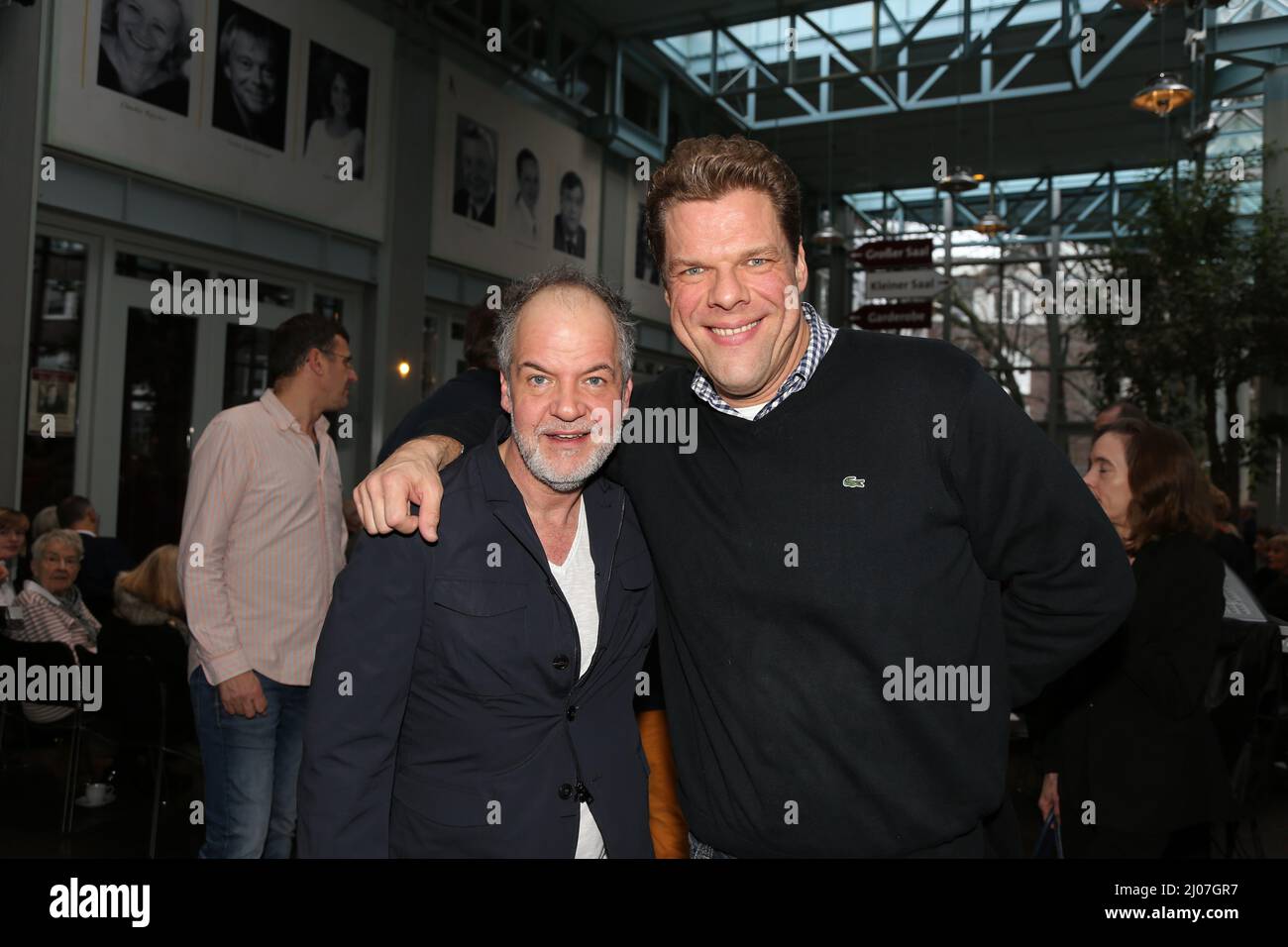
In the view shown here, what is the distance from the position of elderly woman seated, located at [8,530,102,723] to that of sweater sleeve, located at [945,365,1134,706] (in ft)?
14.7

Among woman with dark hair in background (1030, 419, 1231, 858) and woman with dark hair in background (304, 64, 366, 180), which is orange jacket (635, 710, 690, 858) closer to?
woman with dark hair in background (1030, 419, 1231, 858)

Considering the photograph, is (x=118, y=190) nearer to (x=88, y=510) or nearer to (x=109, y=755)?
(x=88, y=510)

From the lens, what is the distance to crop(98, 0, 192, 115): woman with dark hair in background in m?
6.23

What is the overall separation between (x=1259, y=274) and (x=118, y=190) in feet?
29.8

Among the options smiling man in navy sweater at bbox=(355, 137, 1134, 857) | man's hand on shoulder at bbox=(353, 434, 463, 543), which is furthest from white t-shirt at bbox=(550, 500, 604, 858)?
man's hand on shoulder at bbox=(353, 434, 463, 543)

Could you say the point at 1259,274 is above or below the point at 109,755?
above

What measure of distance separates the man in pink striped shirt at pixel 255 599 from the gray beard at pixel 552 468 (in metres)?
1.73

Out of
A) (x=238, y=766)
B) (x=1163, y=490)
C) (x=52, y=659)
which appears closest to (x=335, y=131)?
(x=52, y=659)

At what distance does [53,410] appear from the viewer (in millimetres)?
6371

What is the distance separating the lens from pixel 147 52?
6418mm

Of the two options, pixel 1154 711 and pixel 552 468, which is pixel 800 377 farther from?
pixel 1154 711

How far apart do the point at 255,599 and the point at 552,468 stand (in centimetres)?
182
